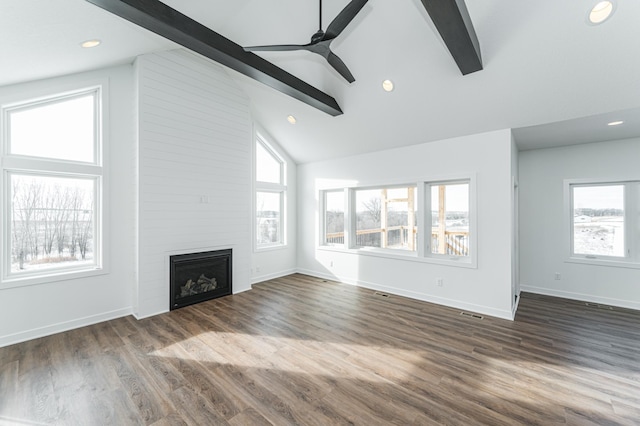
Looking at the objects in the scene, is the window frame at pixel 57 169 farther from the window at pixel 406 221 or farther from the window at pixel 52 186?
the window at pixel 406 221

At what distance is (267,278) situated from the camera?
582 cm

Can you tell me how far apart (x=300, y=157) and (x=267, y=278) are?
276 cm

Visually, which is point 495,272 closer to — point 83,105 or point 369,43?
point 369,43

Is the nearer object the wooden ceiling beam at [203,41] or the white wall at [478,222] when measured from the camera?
the wooden ceiling beam at [203,41]

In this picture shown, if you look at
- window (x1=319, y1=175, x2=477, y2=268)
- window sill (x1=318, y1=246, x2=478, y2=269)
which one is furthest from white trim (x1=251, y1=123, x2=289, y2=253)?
window sill (x1=318, y1=246, x2=478, y2=269)

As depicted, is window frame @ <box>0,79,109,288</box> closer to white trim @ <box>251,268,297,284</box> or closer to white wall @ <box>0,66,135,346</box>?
white wall @ <box>0,66,135,346</box>

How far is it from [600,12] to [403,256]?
356 cm

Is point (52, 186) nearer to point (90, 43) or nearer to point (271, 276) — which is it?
point (90, 43)

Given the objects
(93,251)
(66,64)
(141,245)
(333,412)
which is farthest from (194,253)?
(333,412)

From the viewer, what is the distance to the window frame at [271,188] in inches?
221

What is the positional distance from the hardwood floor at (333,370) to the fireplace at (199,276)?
36cm

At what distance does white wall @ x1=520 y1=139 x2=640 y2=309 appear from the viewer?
4129mm

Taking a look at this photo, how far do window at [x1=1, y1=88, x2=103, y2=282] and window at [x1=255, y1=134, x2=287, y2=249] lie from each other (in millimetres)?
2677

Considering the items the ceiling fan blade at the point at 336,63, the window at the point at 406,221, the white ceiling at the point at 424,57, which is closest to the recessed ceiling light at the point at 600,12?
the white ceiling at the point at 424,57
